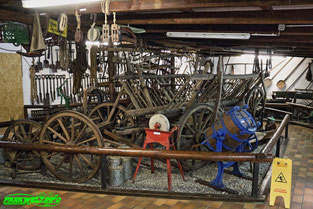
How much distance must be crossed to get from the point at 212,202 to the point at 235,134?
1031 millimetres

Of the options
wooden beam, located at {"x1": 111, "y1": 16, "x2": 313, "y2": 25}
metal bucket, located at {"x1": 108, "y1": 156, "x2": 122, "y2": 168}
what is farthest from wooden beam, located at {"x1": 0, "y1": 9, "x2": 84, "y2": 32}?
metal bucket, located at {"x1": 108, "y1": 156, "x2": 122, "y2": 168}

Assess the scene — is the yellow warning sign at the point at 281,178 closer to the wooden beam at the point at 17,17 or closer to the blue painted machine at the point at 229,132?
the blue painted machine at the point at 229,132

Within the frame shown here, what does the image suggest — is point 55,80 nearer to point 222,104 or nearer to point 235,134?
point 222,104

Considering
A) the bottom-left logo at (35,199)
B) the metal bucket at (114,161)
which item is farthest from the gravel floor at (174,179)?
the bottom-left logo at (35,199)

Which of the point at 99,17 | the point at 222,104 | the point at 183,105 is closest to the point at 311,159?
the point at 222,104

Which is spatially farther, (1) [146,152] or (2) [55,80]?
(2) [55,80]

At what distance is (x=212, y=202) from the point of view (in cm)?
339

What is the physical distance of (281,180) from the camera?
3.29 meters

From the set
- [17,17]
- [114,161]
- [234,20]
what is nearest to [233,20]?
[234,20]

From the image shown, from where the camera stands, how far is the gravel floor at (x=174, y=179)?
160 inches

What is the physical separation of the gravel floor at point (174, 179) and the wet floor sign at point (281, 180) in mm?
657

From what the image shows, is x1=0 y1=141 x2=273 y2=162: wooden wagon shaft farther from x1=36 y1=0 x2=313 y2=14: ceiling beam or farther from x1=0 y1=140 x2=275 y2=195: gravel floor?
x1=36 y1=0 x2=313 y2=14: ceiling beam

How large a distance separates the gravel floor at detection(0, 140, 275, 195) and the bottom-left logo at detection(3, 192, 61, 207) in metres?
0.57

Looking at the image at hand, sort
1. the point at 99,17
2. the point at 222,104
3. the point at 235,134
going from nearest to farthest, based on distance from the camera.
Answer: the point at 235,134, the point at 99,17, the point at 222,104
